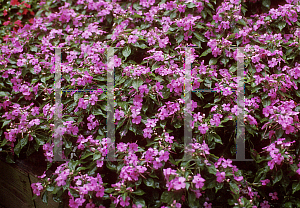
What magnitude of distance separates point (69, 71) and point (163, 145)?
1.11 metres

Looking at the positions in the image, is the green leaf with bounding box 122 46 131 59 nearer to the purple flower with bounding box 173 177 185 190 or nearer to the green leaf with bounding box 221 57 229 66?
the green leaf with bounding box 221 57 229 66

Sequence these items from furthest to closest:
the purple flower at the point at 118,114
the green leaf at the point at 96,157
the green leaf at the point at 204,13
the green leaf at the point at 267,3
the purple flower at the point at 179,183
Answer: the green leaf at the point at 267,3, the green leaf at the point at 204,13, the purple flower at the point at 118,114, the green leaf at the point at 96,157, the purple flower at the point at 179,183

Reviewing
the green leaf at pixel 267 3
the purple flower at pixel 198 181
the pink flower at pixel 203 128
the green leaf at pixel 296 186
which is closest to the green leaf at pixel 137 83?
the pink flower at pixel 203 128

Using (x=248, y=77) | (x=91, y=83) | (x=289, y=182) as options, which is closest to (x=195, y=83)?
(x=248, y=77)

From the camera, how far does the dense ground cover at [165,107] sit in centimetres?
183

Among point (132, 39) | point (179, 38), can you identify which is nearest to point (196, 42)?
point (179, 38)

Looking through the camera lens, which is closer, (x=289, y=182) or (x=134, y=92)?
(x=289, y=182)

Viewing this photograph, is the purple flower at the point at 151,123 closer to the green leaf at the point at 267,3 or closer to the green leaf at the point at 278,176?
the green leaf at the point at 278,176

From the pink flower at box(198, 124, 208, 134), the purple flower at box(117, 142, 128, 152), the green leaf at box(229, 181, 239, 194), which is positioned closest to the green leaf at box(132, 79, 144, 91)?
the purple flower at box(117, 142, 128, 152)

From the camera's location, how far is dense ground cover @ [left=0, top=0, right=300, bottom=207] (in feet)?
6.01

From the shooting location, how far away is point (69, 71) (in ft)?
7.82

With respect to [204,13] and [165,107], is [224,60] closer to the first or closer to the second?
[204,13]

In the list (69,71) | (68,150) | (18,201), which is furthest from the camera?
(18,201)

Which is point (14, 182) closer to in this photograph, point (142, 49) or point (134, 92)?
point (134, 92)
